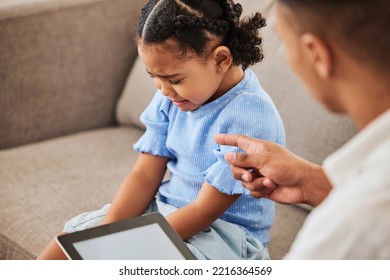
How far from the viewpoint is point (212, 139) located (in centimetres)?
146

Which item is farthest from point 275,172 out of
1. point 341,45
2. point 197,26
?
point 341,45

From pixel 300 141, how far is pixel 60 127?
765 millimetres

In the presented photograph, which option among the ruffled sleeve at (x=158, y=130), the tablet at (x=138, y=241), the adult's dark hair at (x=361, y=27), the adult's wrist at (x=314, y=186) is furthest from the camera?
the ruffled sleeve at (x=158, y=130)

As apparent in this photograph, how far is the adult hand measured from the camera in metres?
1.29

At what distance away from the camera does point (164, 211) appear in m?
1.52

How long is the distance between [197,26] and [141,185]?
15.1 inches

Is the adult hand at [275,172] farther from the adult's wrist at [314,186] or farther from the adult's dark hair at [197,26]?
the adult's dark hair at [197,26]

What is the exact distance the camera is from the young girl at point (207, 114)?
1.37m

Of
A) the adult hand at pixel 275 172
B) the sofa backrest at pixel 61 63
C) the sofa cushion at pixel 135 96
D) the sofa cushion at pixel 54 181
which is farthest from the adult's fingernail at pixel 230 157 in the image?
the sofa backrest at pixel 61 63

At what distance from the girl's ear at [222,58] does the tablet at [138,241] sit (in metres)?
0.33

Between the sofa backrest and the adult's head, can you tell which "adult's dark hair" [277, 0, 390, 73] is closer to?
the adult's head

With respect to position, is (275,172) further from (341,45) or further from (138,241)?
(341,45)

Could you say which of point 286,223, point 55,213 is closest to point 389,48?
point 286,223
